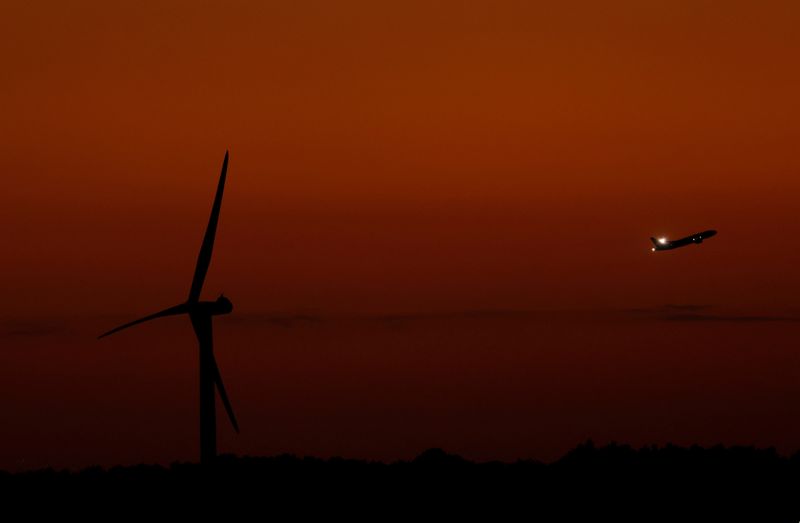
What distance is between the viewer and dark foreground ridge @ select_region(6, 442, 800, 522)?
4953 inches

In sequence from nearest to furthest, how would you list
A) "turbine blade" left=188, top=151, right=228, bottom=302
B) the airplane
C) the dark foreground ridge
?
"turbine blade" left=188, top=151, right=228, bottom=302 → the dark foreground ridge → the airplane

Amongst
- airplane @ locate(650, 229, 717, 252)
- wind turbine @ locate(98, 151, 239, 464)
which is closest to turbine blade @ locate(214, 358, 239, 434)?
wind turbine @ locate(98, 151, 239, 464)

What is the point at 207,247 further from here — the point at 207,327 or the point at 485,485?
the point at 485,485

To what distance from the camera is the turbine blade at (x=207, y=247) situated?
95062 millimetres

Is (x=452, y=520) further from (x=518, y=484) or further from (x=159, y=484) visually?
(x=159, y=484)

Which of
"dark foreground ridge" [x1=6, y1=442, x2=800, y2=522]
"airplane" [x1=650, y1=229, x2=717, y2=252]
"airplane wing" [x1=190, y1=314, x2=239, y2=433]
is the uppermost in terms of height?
"airplane" [x1=650, y1=229, x2=717, y2=252]

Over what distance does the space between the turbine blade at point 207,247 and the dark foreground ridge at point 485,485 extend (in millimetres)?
27047

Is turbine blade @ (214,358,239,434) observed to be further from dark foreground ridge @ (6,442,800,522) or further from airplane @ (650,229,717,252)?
airplane @ (650,229,717,252)

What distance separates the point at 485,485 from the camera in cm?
13588

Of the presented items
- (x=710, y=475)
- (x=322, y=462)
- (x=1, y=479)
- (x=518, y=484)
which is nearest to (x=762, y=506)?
(x=710, y=475)

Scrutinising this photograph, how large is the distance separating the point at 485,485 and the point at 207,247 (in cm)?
4716

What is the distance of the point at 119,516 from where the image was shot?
125 m

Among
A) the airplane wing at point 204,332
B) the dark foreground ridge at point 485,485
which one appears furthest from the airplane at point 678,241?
the airplane wing at point 204,332

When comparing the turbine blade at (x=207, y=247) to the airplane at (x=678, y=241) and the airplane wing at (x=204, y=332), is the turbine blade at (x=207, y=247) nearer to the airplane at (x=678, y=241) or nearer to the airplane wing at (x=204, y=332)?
the airplane wing at (x=204, y=332)
